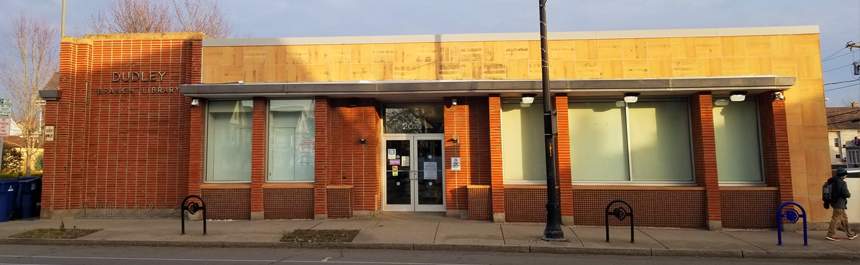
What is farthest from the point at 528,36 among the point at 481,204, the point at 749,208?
the point at 749,208

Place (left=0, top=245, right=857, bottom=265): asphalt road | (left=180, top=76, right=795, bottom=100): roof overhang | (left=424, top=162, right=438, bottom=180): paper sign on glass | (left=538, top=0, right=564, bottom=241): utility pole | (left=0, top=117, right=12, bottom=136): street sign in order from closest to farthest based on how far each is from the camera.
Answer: (left=0, top=245, right=857, bottom=265): asphalt road → (left=538, top=0, right=564, bottom=241): utility pole → (left=180, top=76, right=795, bottom=100): roof overhang → (left=0, top=117, right=12, bottom=136): street sign → (left=424, top=162, right=438, bottom=180): paper sign on glass

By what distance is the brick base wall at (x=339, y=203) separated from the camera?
12.0 meters

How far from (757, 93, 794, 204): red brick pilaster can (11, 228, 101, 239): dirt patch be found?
49.7 ft

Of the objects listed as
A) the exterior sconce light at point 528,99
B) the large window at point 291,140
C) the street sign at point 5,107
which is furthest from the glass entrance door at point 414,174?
the street sign at point 5,107

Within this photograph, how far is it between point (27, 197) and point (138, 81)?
4110mm

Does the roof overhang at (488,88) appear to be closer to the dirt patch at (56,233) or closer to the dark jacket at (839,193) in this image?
the dark jacket at (839,193)

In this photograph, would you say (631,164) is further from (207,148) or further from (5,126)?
(5,126)

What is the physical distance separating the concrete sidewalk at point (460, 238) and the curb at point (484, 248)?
16mm

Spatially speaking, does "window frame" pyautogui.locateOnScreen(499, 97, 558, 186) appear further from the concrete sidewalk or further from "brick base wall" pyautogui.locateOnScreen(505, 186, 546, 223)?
the concrete sidewalk

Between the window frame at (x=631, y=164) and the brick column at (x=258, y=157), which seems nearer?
the window frame at (x=631, y=164)

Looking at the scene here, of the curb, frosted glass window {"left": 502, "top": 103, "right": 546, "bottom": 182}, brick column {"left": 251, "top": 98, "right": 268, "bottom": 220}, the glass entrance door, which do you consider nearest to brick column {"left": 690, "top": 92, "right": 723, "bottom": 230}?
the curb

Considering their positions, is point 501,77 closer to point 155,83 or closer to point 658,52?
point 658,52

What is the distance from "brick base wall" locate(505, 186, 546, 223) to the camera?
11445 mm

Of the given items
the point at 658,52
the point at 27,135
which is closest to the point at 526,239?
the point at 658,52
